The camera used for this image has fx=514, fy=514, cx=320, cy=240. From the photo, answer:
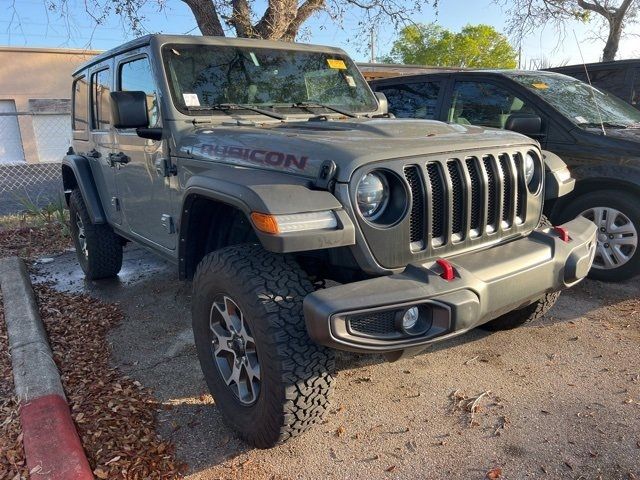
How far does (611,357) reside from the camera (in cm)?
322

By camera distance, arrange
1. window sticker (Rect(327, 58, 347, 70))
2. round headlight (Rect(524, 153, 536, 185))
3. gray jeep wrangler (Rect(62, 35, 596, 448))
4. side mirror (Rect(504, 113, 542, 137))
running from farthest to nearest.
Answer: side mirror (Rect(504, 113, 542, 137)) → window sticker (Rect(327, 58, 347, 70)) → round headlight (Rect(524, 153, 536, 185)) → gray jeep wrangler (Rect(62, 35, 596, 448))

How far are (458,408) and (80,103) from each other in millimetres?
4408

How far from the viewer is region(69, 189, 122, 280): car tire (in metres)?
4.73

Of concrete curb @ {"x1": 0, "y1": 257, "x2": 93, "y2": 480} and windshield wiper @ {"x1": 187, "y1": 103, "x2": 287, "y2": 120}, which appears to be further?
windshield wiper @ {"x1": 187, "y1": 103, "x2": 287, "y2": 120}

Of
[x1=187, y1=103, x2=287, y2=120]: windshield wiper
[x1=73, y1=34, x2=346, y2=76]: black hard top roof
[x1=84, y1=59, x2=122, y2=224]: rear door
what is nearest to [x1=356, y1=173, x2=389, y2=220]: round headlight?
[x1=187, y1=103, x2=287, y2=120]: windshield wiper

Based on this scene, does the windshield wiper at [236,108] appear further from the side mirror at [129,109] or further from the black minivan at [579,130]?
the black minivan at [579,130]

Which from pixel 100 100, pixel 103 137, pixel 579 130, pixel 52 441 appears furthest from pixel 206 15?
pixel 52 441

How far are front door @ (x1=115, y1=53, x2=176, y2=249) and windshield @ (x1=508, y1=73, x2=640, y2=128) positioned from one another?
339cm

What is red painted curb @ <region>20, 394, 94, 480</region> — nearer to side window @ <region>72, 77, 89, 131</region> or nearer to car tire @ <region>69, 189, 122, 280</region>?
car tire @ <region>69, 189, 122, 280</region>

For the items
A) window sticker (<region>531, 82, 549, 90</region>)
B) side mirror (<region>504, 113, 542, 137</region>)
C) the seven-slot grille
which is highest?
window sticker (<region>531, 82, 549, 90</region>)

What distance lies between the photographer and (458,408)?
2736 millimetres

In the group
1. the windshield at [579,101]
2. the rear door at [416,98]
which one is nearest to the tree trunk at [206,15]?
the rear door at [416,98]

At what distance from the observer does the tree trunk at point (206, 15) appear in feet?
23.0

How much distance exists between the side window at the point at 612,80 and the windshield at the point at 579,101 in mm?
1132
